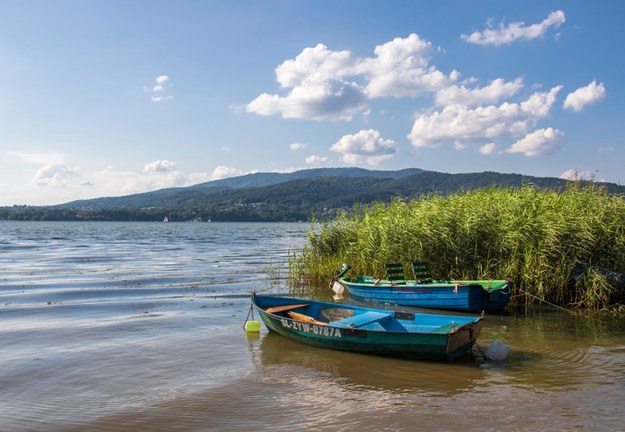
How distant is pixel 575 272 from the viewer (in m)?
15.3

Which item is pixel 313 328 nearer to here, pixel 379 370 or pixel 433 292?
pixel 379 370

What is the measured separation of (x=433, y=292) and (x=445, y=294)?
363mm

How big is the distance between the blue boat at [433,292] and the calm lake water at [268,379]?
0.64m

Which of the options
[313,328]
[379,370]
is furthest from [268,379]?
[379,370]

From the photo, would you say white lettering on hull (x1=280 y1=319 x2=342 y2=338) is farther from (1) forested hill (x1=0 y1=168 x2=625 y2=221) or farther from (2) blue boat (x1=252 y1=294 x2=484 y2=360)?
(1) forested hill (x1=0 y1=168 x2=625 y2=221)

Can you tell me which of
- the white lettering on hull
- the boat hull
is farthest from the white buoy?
the boat hull

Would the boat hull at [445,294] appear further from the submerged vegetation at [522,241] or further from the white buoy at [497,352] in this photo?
the white buoy at [497,352]

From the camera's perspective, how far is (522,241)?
51.2 ft

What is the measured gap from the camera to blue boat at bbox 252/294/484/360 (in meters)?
10.0

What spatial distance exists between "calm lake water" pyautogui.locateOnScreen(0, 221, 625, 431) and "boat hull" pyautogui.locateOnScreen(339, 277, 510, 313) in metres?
0.62

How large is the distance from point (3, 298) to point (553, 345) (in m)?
17.4

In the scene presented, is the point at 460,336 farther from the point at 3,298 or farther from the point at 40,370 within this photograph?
the point at 3,298

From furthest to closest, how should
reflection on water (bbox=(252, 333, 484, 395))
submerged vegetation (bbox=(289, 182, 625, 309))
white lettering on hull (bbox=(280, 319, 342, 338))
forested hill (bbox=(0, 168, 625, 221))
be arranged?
forested hill (bbox=(0, 168, 625, 221)), submerged vegetation (bbox=(289, 182, 625, 309)), white lettering on hull (bbox=(280, 319, 342, 338)), reflection on water (bbox=(252, 333, 484, 395))

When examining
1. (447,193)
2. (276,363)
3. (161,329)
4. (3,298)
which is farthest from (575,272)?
(3,298)
